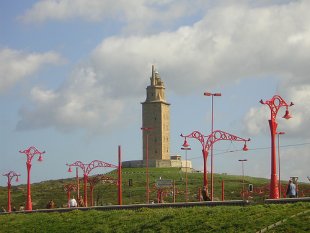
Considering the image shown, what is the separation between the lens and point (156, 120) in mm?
171000

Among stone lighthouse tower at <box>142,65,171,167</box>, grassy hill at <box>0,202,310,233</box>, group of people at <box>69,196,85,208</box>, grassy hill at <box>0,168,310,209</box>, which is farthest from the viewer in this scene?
stone lighthouse tower at <box>142,65,171,167</box>

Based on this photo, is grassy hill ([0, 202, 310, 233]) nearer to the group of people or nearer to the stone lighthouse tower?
the group of people

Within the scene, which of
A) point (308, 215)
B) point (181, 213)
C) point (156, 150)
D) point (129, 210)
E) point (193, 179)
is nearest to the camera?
point (308, 215)

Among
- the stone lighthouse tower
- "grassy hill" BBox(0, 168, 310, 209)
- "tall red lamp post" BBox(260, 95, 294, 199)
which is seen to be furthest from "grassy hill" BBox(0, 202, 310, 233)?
the stone lighthouse tower

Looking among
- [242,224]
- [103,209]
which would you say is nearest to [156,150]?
[103,209]

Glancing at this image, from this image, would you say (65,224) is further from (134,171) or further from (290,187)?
(134,171)

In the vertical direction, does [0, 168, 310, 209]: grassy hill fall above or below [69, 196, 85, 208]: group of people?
below

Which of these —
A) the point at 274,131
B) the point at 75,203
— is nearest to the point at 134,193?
the point at 75,203

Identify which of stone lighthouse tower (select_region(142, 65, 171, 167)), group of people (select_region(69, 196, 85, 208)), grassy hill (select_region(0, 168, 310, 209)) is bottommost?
grassy hill (select_region(0, 168, 310, 209))

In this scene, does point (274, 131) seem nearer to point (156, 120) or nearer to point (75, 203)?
point (75, 203)

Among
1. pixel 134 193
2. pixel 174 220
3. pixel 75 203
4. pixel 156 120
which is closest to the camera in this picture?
pixel 174 220

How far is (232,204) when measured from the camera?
39125mm

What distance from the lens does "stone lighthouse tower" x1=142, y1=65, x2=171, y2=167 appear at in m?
168

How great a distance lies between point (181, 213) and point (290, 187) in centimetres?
884
